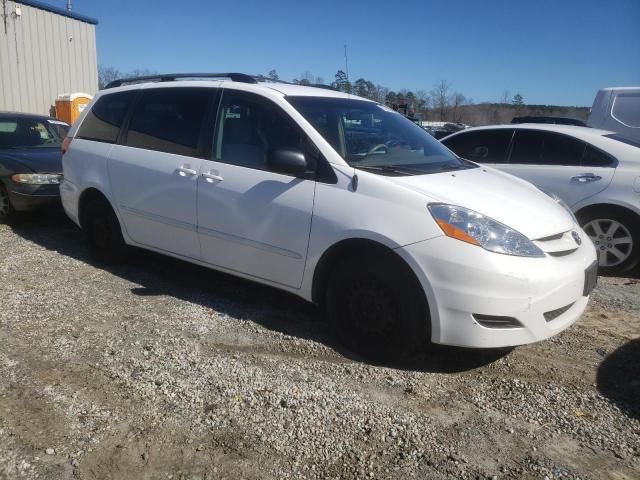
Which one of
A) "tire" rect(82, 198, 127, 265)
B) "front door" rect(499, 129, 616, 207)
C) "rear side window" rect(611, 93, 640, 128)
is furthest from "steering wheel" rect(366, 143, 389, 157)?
"rear side window" rect(611, 93, 640, 128)

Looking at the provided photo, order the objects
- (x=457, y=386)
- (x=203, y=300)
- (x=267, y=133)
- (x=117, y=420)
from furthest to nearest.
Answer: (x=203, y=300)
(x=267, y=133)
(x=457, y=386)
(x=117, y=420)

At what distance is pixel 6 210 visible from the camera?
6969 mm

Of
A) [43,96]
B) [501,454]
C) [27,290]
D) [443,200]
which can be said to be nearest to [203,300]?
[27,290]

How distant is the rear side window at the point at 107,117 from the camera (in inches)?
200

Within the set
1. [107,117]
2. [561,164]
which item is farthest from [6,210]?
[561,164]

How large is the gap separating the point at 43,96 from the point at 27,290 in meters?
12.9

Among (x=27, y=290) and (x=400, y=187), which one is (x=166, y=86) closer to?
(x=27, y=290)

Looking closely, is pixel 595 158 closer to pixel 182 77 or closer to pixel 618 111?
pixel 618 111

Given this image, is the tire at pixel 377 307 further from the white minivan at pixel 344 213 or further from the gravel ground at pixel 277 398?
the gravel ground at pixel 277 398

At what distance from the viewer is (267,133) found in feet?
13.2

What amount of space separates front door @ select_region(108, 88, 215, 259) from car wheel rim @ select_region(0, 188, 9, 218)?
287 cm

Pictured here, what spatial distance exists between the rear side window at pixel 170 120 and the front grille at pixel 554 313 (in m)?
2.81

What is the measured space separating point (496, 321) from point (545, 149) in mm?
3662

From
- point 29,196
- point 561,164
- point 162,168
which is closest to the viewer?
point 162,168
